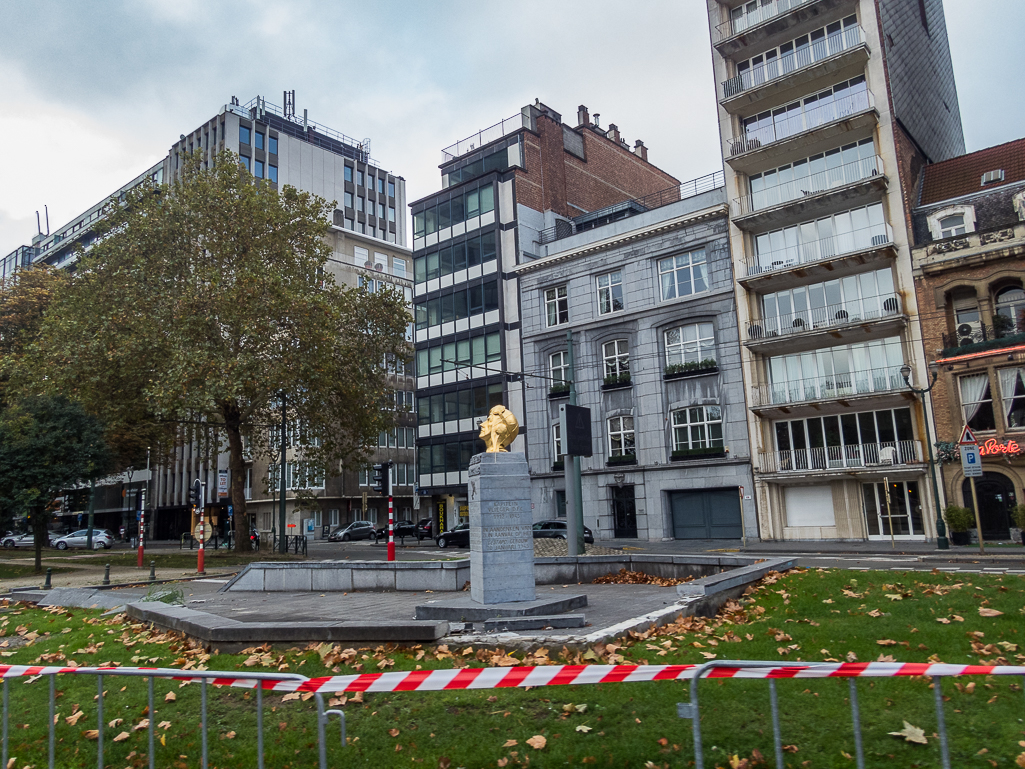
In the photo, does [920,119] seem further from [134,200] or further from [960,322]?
[134,200]

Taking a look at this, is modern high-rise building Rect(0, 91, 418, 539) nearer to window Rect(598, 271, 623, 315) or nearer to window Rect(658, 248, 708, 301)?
window Rect(598, 271, 623, 315)

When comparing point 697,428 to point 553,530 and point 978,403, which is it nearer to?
point 553,530

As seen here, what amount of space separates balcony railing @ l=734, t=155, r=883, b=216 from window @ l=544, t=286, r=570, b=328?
10591mm

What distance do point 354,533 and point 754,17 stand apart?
37.4 meters

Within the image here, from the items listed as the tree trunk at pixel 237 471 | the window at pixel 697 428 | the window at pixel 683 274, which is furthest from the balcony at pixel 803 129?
the tree trunk at pixel 237 471

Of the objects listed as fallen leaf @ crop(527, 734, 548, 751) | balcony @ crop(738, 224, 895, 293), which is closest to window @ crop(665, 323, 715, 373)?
balcony @ crop(738, 224, 895, 293)

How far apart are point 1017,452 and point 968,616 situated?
21277 millimetres

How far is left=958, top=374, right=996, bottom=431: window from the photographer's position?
27094 millimetres

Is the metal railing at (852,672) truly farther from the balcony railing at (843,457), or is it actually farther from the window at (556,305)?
the window at (556,305)

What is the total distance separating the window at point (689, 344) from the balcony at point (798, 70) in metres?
10.8

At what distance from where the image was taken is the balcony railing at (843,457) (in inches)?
A: 1134

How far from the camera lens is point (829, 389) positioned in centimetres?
3106

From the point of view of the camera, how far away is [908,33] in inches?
1355

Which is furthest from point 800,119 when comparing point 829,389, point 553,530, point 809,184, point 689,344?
point 553,530
